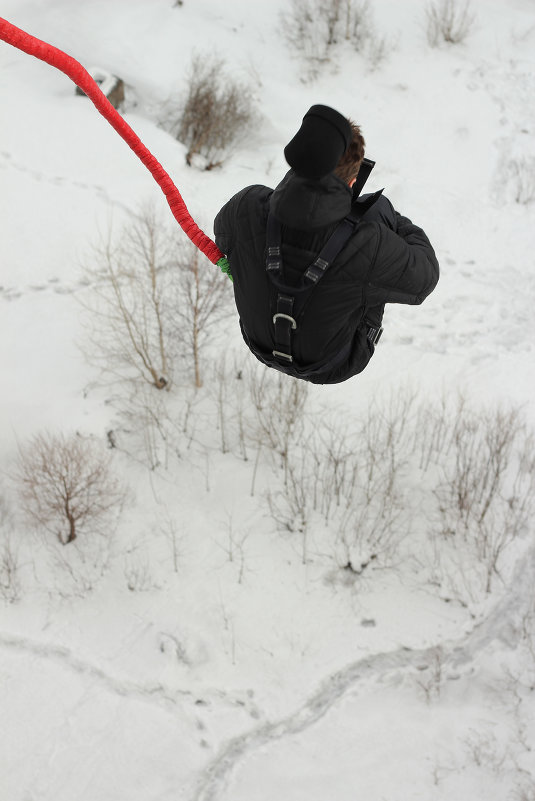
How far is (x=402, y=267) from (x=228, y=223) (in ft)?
2.70

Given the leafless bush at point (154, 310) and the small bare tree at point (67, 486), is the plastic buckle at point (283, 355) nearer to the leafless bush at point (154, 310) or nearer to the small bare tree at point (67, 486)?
the leafless bush at point (154, 310)

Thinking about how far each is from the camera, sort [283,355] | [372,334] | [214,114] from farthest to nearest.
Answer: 1. [214,114]
2. [372,334]
3. [283,355]

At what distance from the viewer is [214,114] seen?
16516 mm

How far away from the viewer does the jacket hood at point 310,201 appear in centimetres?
279

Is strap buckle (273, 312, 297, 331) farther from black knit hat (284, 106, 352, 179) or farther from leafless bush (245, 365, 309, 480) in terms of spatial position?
leafless bush (245, 365, 309, 480)

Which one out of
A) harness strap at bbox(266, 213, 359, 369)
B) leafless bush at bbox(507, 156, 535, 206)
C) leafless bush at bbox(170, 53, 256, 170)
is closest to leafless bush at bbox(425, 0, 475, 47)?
leafless bush at bbox(507, 156, 535, 206)

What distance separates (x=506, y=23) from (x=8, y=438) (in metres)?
15.9

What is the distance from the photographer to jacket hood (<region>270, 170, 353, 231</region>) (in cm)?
279

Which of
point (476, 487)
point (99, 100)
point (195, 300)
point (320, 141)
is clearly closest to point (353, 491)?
point (476, 487)

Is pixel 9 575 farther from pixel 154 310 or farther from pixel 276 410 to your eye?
pixel 276 410

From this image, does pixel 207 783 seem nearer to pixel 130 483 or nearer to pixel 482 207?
pixel 130 483

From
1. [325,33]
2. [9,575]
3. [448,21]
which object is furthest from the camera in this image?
[325,33]

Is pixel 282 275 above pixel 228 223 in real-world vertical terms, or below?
below

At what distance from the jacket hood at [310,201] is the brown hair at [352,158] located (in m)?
0.14
